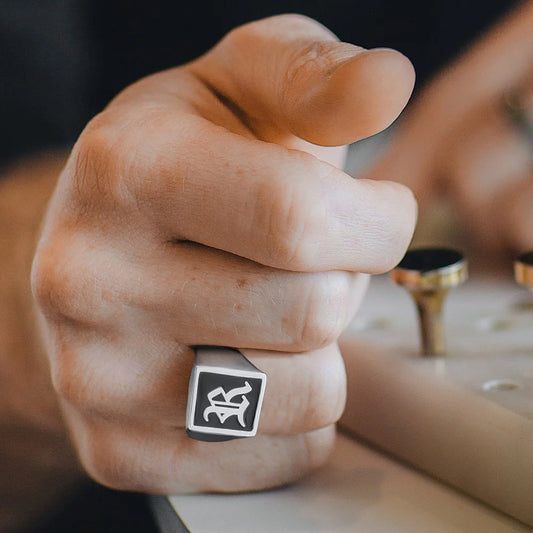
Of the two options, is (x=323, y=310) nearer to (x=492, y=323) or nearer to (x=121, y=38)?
(x=492, y=323)

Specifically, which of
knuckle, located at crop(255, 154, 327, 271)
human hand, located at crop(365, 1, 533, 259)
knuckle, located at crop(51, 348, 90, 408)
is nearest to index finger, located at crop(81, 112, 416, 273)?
knuckle, located at crop(255, 154, 327, 271)

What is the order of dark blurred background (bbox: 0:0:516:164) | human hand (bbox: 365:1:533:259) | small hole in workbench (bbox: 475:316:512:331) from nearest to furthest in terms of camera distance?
small hole in workbench (bbox: 475:316:512:331)
human hand (bbox: 365:1:533:259)
dark blurred background (bbox: 0:0:516:164)

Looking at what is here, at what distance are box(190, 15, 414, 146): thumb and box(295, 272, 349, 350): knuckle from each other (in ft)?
0.26

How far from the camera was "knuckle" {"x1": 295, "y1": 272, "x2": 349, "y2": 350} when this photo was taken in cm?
37

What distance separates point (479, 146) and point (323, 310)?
1.71 ft

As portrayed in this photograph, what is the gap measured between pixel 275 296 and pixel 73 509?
0.39 meters

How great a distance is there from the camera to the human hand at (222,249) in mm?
339

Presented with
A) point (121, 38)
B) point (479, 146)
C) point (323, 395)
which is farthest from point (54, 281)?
point (121, 38)

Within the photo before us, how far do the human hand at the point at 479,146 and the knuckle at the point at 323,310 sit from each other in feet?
1.41

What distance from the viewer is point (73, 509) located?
636 mm

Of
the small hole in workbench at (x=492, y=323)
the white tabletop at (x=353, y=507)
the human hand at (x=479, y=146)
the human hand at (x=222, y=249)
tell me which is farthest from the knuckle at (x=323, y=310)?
the human hand at (x=479, y=146)

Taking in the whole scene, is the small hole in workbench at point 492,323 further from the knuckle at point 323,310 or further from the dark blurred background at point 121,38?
the dark blurred background at point 121,38

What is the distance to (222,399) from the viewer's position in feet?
1.19

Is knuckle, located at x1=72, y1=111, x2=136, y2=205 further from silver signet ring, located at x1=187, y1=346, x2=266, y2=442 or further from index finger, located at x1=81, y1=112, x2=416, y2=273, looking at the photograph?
silver signet ring, located at x1=187, y1=346, x2=266, y2=442
